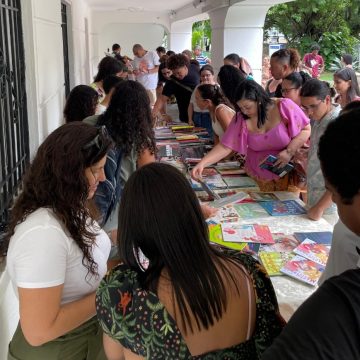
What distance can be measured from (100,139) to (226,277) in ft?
1.88

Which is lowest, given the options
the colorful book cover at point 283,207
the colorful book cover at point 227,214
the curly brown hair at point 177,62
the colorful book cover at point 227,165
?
the colorful book cover at point 227,214

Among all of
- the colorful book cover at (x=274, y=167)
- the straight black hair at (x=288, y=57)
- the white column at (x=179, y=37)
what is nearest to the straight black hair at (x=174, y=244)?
the colorful book cover at (x=274, y=167)

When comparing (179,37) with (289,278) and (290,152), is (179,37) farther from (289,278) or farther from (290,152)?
(289,278)

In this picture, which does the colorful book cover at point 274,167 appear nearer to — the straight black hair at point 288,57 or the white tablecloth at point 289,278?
the white tablecloth at point 289,278

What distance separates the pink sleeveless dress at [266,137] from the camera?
8.50 feet

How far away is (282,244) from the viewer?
1.89 m

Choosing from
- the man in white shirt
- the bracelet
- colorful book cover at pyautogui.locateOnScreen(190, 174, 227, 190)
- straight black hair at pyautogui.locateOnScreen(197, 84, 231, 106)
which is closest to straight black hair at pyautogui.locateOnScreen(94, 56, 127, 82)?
straight black hair at pyautogui.locateOnScreen(197, 84, 231, 106)

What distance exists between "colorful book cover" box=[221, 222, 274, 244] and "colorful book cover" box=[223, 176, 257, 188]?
2.02ft

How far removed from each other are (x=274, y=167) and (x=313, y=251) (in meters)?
0.81

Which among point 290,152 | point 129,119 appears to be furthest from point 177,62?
point 129,119

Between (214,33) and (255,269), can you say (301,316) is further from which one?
(214,33)

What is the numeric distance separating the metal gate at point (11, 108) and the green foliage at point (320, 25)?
12.6 meters

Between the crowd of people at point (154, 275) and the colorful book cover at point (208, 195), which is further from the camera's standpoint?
the colorful book cover at point (208, 195)

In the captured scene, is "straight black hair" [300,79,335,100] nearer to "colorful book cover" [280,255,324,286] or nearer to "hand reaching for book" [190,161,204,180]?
"hand reaching for book" [190,161,204,180]
